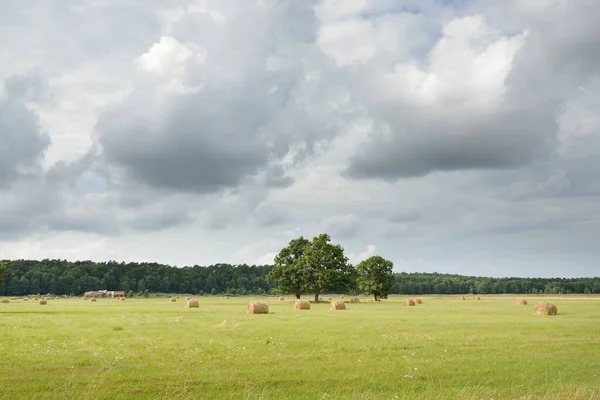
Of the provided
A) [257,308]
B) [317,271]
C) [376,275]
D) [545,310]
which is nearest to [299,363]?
[257,308]

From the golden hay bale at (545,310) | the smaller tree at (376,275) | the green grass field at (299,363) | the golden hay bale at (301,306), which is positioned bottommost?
the green grass field at (299,363)

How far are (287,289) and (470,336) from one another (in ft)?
233

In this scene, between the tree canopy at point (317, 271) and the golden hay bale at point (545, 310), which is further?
the tree canopy at point (317, 271)

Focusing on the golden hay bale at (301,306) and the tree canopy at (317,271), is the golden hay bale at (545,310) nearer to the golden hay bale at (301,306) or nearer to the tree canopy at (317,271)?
the golden hay bale at (301,306)

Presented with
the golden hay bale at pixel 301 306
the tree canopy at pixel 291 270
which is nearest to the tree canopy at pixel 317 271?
the tree canopy at pixel 291 270

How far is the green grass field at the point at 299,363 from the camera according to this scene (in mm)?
15242

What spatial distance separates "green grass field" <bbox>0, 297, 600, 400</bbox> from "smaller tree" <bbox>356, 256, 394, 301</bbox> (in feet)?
223

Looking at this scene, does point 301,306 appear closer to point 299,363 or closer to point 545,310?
point 545,310

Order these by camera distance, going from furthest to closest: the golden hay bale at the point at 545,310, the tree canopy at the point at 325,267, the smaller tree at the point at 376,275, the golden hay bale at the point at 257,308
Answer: the smaller tree at the point at 376,275
the tree canopy at the point at 325,267
the golden hay bale at the point at 257,308
the golden hay bale at the point at 545,310

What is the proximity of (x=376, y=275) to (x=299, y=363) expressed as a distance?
82.9 m

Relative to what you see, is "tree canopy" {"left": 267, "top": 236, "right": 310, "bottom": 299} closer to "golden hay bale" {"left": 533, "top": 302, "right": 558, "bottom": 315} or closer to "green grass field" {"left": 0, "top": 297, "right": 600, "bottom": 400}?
"golden hay bale" {"left": 533, "top": 302, "right": 558, "bottom": 315}

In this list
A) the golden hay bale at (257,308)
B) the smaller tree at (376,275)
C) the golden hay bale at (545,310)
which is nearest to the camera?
the golden hay bale at (545,310)

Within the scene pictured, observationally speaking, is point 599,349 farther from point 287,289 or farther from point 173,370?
point 287,289

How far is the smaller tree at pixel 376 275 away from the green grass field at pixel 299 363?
67.9 metres
